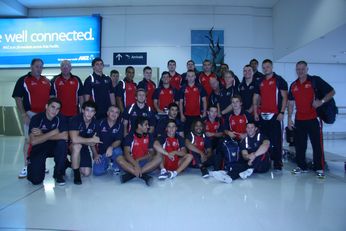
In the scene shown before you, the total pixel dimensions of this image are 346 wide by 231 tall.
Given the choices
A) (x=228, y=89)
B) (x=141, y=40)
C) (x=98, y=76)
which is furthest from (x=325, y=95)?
(x=141, y=40)

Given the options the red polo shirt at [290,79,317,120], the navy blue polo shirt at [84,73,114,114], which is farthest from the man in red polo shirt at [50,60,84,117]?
the red polo shirt at [290,79,317,120]

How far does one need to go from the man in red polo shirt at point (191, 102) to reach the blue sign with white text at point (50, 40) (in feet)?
16.0

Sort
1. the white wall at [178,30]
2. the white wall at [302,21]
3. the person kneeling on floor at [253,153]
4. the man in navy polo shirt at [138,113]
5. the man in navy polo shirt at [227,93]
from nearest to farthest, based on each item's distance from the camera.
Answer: the person kneeling on floor at [253,153]
the man in navy polo shirt at [138,113]
the man in navy polo shirt at [227,93]
the white wall at [302,21]
the white wall at [178,30]

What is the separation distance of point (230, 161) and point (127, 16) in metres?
6.48

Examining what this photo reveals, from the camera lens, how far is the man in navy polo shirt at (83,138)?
339cm

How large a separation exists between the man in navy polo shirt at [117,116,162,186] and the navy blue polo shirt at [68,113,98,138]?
1.54ft

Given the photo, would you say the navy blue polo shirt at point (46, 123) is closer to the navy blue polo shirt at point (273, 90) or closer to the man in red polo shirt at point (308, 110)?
the navy blue polo shirt at point (273, 90)

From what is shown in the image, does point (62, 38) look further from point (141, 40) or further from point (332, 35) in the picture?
point (332, 35)

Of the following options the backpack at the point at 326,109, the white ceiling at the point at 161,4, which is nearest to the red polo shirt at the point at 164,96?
the backpack at the point at 326,109

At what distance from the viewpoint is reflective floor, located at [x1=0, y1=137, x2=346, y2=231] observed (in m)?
2.09

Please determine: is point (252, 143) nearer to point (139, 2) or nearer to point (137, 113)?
point (137, 113)

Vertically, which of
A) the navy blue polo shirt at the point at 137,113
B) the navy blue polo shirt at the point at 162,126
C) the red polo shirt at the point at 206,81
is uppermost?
the red polo shirt at the point at 206,81

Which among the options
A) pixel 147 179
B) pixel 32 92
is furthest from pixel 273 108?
pixel 32 92

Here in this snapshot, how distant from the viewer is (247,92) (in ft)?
14.5
